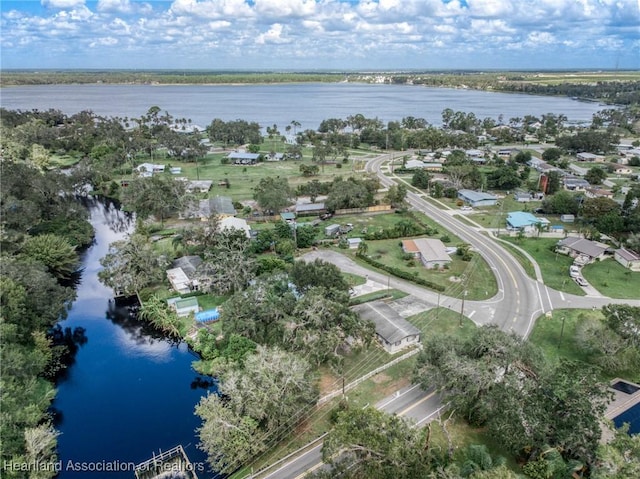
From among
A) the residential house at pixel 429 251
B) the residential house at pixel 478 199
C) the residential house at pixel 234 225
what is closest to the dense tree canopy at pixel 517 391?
the residential house at pixel 429 251

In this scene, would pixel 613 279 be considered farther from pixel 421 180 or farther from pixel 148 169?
pixel 148 169

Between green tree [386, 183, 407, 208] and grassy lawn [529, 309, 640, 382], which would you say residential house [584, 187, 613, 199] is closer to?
green tree [386, 183, 407, 208]

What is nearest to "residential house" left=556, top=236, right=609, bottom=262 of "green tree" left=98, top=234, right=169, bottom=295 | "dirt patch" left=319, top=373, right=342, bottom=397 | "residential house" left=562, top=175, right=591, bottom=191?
"residential house" left=562, top=175, right=591, bottom=191

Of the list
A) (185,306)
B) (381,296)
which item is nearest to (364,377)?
(381,296)

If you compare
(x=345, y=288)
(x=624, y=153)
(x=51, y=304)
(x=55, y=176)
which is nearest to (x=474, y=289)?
(x=345, y=288)

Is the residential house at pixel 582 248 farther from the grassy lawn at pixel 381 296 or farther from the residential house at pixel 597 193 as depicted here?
the grassy lawn at pixel 381 296

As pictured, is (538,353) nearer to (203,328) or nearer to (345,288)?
(345,288)
